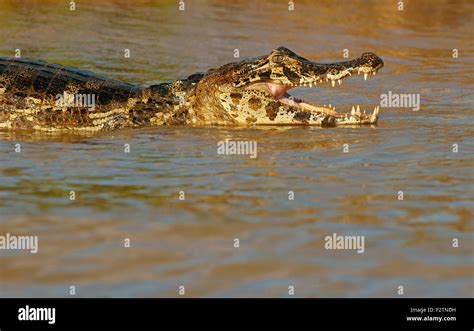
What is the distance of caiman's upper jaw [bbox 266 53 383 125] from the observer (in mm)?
10031

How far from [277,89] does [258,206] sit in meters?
3.96

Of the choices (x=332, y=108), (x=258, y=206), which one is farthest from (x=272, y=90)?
(x=258, y=206)

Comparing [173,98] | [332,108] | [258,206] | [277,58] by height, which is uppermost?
[277,58]

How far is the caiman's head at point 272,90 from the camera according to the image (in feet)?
33.2

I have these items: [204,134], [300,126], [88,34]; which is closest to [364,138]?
[300,126]

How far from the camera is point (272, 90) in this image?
1052 cm

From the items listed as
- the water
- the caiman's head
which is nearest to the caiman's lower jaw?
the caiman's head

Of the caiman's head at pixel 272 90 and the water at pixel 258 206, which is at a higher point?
the caiman's head at pixel 272 90

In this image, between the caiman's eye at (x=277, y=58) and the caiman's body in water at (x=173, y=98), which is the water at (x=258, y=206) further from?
the caiman's eye at (x=277, y=58)

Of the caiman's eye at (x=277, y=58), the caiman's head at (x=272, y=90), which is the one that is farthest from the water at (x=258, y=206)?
the caiman's eye at (x=277, y=58)

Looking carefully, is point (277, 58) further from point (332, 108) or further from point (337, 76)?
point (332, 108)

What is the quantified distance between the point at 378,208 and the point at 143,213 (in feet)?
5.46

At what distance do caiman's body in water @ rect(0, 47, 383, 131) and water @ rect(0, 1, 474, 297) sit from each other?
301mm

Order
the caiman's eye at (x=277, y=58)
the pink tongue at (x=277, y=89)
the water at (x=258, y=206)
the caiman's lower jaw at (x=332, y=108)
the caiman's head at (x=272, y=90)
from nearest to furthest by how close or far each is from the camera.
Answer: the water at (x=258, y=206), the caiman's lower jaw at (x=332, y=108), the caiman's head at (x=272, y=90), the caiman's eye at (x=277, y=58), the pink tongue at (x=277, y=89)
